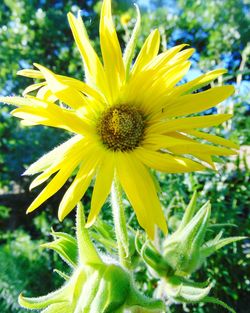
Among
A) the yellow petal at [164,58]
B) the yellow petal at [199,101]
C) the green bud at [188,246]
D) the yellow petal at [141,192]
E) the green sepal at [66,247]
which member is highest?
the yellow petal at [164,58]

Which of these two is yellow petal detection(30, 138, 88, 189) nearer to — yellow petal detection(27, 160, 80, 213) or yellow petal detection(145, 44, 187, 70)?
yellow petal detection(27, 160, 80, 213)

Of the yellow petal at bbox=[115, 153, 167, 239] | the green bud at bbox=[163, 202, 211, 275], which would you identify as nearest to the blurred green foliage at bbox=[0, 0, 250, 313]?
the yellow petal at bbox=[115, 153, 167, 239]

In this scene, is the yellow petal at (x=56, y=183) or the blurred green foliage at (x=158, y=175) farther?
the blurred green foliage at (x=158, y=175)

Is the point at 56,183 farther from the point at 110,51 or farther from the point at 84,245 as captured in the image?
the point at 110,51

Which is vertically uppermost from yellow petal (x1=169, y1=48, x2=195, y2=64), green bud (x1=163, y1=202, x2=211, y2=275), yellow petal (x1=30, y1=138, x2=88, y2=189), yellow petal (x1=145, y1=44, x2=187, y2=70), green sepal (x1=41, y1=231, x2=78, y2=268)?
yellow petal (x1=145, y1=44, x2=187, y2=70)

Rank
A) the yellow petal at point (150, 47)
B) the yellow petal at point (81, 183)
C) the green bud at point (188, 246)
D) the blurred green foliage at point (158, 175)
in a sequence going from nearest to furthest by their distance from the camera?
the yellow petal at point (81, 183) < the yellow petal at point (150, 47) < the green bud at point (188, 246) < the blurred green foliage at point (158, 175)

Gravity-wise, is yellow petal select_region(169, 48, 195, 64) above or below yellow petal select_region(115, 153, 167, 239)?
above

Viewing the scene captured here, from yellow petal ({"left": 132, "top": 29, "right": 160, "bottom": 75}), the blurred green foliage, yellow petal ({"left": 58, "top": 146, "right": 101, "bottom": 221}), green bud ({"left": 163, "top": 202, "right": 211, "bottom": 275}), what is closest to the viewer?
yellow petal ({"left": 58, "top": 146, "right": 101, "bottom": 221})

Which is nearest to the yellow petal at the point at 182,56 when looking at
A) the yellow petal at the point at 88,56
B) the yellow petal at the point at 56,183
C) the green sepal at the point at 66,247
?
the yellow petal at the point at 88,56

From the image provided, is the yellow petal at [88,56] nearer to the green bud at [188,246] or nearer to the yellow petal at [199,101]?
the yellow petal at [199,101]
